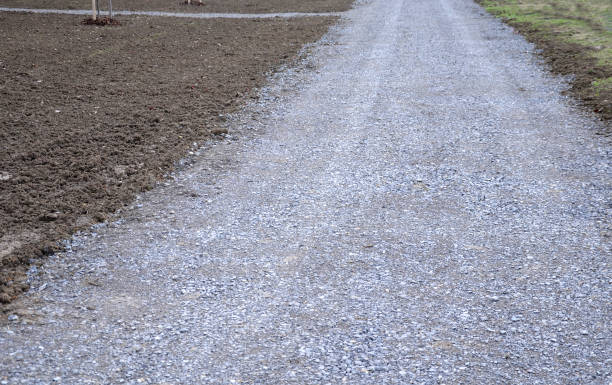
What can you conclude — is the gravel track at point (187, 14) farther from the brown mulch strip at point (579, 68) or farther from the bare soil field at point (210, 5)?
the brown mulch strip at point (579, 68)

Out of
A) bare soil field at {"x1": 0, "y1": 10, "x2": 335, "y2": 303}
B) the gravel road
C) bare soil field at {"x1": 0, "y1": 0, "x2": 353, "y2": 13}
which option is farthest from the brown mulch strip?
bare soil field at {"x1": 0, "y1": 0, "x2": 353, "y2": 13}

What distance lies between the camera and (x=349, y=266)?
14.9 feet

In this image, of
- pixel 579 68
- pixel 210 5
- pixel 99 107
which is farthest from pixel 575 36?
pixel 210 5

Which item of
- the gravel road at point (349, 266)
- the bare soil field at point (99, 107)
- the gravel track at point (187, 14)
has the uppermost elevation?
the gravel track at point (187, 14)

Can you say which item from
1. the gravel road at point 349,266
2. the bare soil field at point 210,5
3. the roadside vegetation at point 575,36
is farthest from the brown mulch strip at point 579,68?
the bare soil field at point 210,5

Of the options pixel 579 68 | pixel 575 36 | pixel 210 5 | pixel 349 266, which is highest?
pixel 210 5

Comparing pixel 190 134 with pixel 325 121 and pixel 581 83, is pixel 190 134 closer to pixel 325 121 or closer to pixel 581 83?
pixel 325 121

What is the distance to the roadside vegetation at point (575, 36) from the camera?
9578 millimetres

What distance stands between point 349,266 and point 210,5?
63.5ft

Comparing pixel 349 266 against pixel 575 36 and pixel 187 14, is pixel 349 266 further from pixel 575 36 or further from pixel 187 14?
pixel 187 14

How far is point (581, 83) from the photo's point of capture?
9.90 m

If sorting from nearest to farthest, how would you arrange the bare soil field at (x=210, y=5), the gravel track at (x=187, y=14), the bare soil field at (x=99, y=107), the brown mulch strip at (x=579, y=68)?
the bare soil field at (x=99, y=107) < the brown mulch strip at (x=579, y=68) < the gravel track at (x=187, y=14) < the bare soil field at (x=210, y=5)

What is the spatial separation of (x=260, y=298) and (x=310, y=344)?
2.16 ft

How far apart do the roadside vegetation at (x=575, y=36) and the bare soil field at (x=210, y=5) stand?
6.74 m
